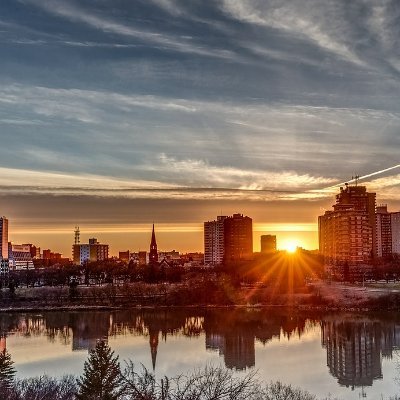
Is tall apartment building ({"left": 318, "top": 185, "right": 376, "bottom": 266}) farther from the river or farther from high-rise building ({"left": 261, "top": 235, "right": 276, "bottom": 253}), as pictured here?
high-rise building ({"left": 261, "top": 235, "right": 276, "bottom": 253})

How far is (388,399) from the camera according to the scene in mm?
18844

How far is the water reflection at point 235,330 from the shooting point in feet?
84.4

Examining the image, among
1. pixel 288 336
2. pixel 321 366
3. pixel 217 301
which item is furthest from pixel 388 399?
pixel 217 301

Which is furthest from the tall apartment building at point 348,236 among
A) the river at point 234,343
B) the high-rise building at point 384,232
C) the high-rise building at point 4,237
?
the high-rise building at point 4,237

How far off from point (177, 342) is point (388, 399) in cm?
1409

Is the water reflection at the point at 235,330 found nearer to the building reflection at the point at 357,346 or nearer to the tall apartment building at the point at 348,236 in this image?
the building reflection at the point at 357,346

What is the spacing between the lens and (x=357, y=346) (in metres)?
29.1

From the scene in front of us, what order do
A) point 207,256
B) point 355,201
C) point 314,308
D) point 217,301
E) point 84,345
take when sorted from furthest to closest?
1. point 207,256
2. point 355,201
3. point 217,301
4. point 314,308
5. point 84,345

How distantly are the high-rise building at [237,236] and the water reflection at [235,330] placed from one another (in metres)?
55.6

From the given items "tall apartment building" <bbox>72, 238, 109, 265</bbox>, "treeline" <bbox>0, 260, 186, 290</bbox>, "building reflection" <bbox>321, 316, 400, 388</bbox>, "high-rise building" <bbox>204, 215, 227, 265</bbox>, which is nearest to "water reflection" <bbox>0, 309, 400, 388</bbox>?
"building reflection" <bbox>321, 316, 400, 388</bbox>

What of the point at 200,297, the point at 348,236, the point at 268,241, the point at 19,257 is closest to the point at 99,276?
the point at 200,297

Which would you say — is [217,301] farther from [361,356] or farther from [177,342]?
[361,356]

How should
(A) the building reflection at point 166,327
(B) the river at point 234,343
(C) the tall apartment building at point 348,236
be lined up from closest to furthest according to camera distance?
(B) the river at point 234,343 → (A) the building reflection at point 166,327 → (C) the tall apartment building at point 348,236

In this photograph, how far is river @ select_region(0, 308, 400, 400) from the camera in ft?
74.4
